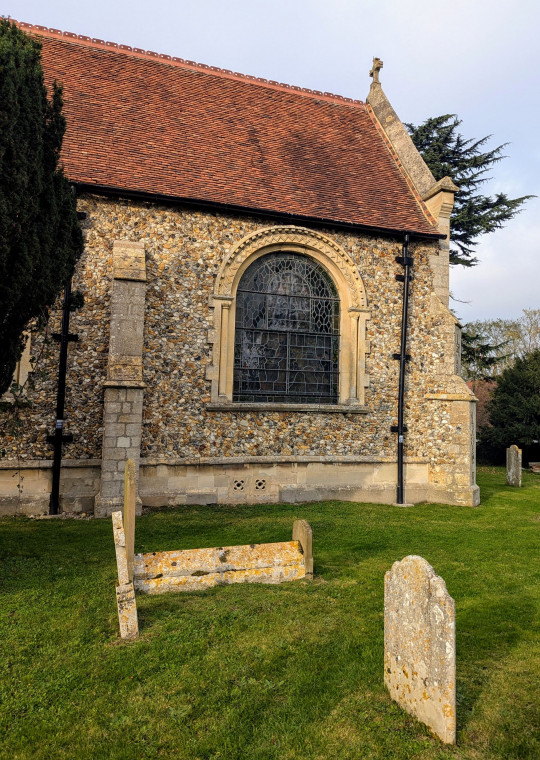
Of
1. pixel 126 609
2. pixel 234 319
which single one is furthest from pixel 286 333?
pixel 126 609

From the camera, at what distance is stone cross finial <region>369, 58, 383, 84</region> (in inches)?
569

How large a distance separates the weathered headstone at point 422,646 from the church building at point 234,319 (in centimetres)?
624

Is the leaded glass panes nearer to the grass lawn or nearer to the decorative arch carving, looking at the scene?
the decorative arch carving

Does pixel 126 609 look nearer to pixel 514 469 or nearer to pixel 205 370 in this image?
pixel 205 370

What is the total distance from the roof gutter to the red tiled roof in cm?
9

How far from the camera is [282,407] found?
34.1 feet

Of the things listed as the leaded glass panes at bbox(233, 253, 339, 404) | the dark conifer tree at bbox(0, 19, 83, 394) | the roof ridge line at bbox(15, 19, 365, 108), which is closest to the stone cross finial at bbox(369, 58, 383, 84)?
the roof ridge line at bbox(15, 19, 365, 108)

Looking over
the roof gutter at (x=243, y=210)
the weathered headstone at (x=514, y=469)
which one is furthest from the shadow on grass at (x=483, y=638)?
the weathered headstone at (x=514, y=469)

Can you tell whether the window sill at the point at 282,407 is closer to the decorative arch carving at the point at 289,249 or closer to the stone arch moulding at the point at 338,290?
the stone arch moulding at the point at 338,290

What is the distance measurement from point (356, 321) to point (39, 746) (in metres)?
9.59

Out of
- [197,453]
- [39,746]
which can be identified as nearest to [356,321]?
[197,453]

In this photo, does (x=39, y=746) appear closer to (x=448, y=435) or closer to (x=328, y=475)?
(x=328, y=475)

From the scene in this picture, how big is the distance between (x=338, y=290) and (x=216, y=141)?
15.3ft

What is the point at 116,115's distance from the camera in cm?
1138
